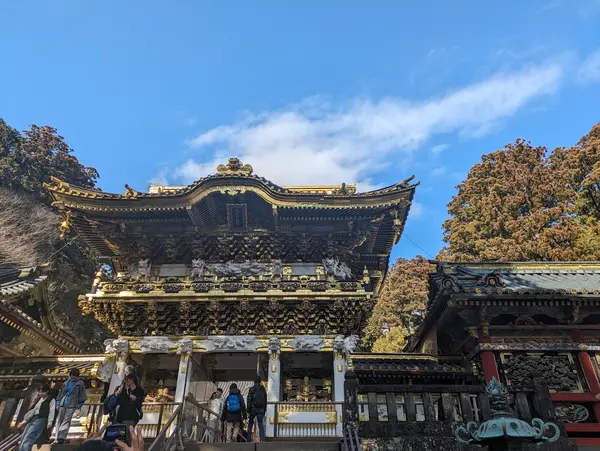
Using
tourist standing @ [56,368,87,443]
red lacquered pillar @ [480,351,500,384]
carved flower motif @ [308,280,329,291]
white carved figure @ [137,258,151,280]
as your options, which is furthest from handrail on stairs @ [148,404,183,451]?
red lacquered pillar @ [480,351,500,384]

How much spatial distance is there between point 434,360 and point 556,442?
5.55 metres

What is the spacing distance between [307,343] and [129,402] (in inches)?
238

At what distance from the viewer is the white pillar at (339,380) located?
11388 mm

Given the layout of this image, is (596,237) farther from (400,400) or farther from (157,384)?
(157,384)

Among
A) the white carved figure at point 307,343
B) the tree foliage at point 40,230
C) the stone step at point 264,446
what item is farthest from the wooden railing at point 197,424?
the tree foliage at point 40,230

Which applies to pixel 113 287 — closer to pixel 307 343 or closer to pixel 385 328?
pixel 307 343

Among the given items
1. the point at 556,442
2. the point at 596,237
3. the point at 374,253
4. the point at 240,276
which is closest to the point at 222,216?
the point at 240,276

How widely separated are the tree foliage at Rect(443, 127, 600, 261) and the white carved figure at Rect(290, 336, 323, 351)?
1552 centimetres

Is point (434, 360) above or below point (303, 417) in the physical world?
above

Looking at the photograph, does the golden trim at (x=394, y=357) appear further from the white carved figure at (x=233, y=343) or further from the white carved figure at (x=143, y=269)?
the white carved figure at (x=143, y=269)

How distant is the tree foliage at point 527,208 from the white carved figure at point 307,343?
50.9 feet

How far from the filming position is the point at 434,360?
13.1 m

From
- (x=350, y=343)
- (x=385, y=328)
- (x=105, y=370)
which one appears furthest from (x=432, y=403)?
(x=385, y=328)

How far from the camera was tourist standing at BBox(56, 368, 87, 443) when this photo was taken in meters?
8.12
